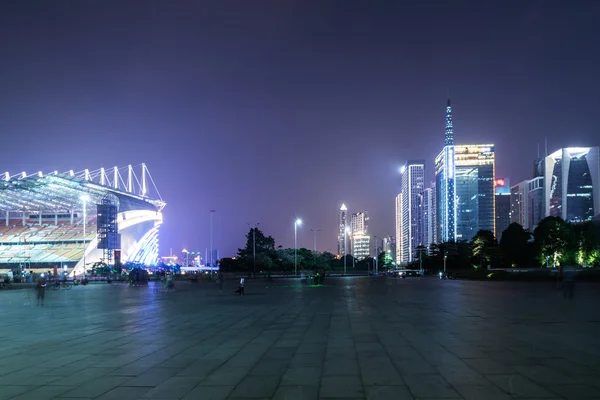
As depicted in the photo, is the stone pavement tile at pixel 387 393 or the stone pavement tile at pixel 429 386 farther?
the stone pavement tile at pixel 429 386

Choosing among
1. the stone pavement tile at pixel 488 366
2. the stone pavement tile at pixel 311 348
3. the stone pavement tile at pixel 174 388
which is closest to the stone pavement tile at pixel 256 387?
the stone pavement tile at pixel 174 388

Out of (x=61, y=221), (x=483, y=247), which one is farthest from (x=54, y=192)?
(x=483, y=247)

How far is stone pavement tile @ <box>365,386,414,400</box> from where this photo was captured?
24.5ft

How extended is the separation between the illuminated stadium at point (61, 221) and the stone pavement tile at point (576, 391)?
112 meters

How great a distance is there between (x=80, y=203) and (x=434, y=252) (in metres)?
95.0

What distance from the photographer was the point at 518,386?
26.3 feet

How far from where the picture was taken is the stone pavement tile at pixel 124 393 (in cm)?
761

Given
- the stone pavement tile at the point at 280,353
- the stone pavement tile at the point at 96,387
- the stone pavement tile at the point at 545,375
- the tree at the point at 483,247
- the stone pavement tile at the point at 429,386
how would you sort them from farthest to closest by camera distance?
the tree at the point at 483,247
the stone pavement tile at the point at 280,353
the stone pavement tile at the point at 545,375
the stone pavement tile at the point at 96,387
the stone pavement tile at the point at 429,386

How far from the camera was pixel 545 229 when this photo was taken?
9181 cm

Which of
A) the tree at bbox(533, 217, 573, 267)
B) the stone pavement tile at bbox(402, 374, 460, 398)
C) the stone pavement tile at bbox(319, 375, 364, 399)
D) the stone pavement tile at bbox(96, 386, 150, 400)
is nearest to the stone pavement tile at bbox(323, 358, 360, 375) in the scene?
the stone pavement tile at bbox(319, 375, 364, 399)

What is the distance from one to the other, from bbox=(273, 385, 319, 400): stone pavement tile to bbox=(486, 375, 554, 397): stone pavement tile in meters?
2.85

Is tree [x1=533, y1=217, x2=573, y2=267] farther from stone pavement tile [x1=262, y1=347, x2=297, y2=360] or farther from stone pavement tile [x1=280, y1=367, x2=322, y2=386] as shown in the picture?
stone pavement tile [x1=280, y1=367, x2=322, y2=386]

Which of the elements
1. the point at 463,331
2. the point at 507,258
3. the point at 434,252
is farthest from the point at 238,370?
the point at 434,252

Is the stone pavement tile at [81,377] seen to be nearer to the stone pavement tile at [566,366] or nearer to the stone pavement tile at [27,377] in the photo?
the stone pavement tile at [27,377]
